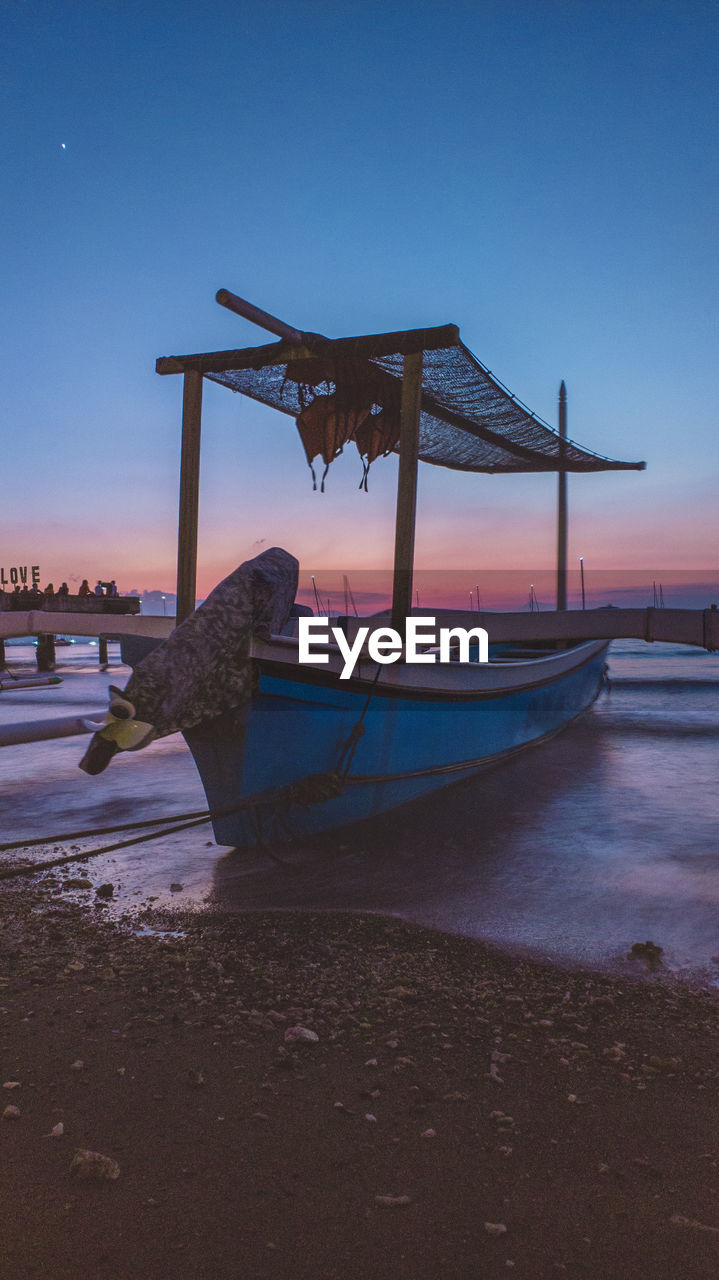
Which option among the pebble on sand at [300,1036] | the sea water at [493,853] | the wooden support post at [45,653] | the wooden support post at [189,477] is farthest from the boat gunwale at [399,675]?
the wooden support post at [45,653]

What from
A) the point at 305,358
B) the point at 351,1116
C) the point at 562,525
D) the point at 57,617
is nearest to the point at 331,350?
the point at 305,358

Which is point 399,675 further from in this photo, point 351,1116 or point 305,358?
point 351,1116

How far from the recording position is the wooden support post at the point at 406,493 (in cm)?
633

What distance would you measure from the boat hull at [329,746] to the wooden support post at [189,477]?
2080 millimetres

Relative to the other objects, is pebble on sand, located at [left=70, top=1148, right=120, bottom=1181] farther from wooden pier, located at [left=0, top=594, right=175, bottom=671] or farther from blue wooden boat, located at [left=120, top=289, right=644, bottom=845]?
wooden pier, located at [left=0, top=594, right=175, bottom=671]

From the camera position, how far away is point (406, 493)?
640cm

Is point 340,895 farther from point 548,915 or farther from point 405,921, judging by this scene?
point 548,915

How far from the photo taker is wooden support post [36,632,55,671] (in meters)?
31.9

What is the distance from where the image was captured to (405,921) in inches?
190

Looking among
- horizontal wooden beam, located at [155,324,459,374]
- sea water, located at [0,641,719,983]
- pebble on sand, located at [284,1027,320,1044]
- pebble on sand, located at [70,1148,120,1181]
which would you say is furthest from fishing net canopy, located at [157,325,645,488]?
pebble on sand, located at [70,1148,120,1181]

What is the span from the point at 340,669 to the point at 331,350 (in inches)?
106

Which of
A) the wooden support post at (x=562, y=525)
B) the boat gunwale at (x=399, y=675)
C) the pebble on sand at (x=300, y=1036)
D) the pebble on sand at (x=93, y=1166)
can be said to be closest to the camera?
the pebble on sand at (x=93, y=1166)

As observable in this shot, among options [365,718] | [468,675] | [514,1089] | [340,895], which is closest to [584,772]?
[468,675]

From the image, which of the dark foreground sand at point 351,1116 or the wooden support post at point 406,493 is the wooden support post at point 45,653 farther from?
the dark foreground sand at point 351,1116
